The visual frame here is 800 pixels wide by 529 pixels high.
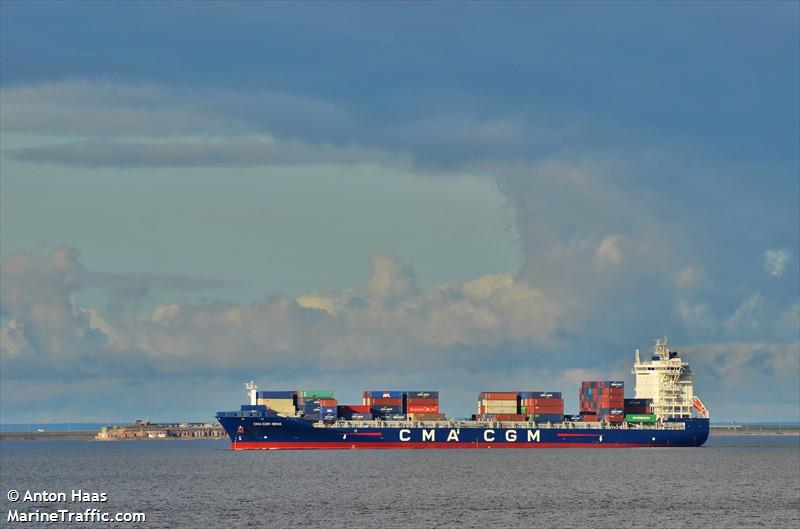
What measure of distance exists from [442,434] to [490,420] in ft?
26.1

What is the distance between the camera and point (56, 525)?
70188 mm

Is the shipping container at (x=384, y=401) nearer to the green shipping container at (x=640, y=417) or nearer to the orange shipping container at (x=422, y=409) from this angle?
the orange shipping container at (x=422, y=409)

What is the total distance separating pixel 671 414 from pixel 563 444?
19262 millimetres

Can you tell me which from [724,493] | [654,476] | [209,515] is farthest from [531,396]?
[209,515]

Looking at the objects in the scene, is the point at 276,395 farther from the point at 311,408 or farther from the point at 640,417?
the point at 640,417

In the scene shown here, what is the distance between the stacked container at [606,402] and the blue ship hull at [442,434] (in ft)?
5.96

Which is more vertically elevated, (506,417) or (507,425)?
(506,417)

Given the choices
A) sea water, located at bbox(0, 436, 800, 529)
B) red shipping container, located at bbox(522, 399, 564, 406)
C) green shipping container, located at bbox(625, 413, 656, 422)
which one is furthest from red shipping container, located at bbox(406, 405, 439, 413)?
green shipping container, located at bbox(625, 413, 656, 422)

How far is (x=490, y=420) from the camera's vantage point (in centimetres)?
15988

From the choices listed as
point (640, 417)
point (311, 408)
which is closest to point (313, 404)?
point (311, 408)

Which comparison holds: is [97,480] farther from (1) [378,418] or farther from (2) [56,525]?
(1) [378,418]

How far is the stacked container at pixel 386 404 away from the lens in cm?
15612

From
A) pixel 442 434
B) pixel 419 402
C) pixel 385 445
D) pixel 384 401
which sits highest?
pixel 384 401

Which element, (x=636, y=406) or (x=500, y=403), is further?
(x=636, y=406)
